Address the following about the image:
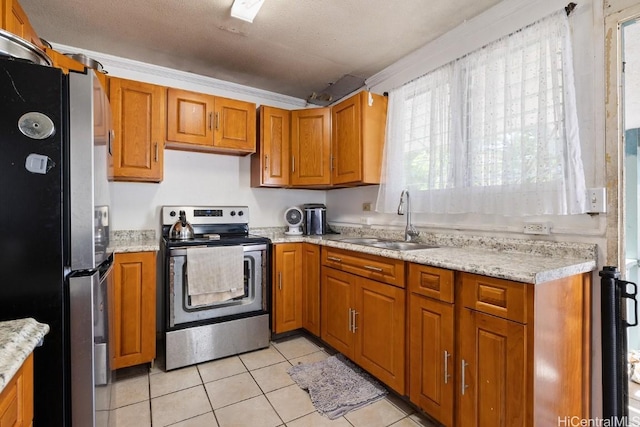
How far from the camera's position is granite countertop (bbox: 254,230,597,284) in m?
1.27

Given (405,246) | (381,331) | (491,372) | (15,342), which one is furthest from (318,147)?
(15,342)

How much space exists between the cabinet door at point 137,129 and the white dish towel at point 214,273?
775 millimetres

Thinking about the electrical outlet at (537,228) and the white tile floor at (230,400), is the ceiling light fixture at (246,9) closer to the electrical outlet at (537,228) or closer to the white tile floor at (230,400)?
the electrical outlet at (537,228)

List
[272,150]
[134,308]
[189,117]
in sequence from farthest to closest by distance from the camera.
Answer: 1. [272,150]
2. [189,117]
3. [134,308]

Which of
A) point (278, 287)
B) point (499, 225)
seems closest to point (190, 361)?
point (278, 287)

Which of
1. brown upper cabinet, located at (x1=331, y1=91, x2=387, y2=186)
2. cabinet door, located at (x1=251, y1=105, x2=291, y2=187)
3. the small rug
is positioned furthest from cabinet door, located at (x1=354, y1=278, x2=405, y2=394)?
cabinet door, located at (x1=251, y1=105, x2=291, y2=187)

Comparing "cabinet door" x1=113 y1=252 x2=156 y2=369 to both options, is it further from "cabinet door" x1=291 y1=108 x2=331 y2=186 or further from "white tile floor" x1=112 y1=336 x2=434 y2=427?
"cabinet door" x1=291 y1=108 x2=331 y2=186

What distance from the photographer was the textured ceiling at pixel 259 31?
1.92 m

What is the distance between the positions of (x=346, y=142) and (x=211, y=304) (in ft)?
5.73

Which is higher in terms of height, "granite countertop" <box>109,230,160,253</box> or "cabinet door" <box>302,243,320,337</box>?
"granite countertop" <box>109,230,160,253</box>

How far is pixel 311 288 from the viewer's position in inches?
105

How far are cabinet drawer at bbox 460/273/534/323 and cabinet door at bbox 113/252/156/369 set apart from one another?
2.03m

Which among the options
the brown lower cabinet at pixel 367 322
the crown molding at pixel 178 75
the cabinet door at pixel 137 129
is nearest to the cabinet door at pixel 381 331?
the brown lower cabinet at pixel 367 322

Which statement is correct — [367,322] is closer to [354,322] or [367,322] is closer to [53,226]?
[354,322]
